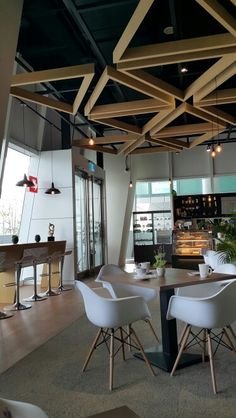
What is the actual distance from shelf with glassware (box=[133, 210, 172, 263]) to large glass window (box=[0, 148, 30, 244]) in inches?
213

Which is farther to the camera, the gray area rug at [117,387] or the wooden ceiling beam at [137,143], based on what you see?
the wooden ceiling beam at [137,143]

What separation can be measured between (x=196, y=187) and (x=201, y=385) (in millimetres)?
11878

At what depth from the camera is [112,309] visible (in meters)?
3.22

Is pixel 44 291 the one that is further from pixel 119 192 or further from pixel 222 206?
pixel 222 206

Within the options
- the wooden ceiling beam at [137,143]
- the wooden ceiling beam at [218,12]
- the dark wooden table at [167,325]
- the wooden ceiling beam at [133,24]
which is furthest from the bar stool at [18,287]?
the wooden ceiling beam at [218,12]

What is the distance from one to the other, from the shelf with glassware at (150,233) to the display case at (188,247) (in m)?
2.73

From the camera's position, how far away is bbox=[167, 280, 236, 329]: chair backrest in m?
3.10

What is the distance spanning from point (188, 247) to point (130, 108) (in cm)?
511

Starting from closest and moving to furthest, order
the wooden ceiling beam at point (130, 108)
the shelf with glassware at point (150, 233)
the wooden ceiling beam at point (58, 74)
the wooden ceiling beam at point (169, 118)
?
the wooden ceiling beam at point (58, 74), the wooden ceiling beam at point (130, 108), the wooden ceiling beam at point (169, 118), the shelf with glassware at point (150, 233)

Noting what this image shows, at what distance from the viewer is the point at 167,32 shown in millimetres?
5961

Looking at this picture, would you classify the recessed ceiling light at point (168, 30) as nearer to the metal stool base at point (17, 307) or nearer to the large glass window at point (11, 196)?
the large glass window at point (11, 196)

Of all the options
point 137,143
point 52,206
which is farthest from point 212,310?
point 137,143

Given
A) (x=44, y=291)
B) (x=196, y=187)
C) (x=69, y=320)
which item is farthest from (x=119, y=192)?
(x=69, y=320)

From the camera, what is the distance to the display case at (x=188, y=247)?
1041cm
